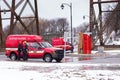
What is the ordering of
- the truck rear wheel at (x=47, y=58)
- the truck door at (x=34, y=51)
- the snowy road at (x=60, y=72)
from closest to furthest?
the snowy road at (x=60, y=72), the truck rear wheel at (x=47, y=58), the truck door at (x=34, y=51)

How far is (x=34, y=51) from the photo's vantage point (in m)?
35.4

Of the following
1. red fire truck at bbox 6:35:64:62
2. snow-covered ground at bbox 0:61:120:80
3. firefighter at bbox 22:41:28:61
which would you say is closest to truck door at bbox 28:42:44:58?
red fire truck at bbox 6:35:64:62

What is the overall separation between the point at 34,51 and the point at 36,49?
0.98ft

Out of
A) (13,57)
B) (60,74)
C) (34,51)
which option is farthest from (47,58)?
(60,74)

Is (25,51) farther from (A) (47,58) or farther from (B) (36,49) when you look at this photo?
(A) (47,58)

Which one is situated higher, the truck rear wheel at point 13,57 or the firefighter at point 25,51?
the firefighter at point 25,51

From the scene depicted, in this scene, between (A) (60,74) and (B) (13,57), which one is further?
(B) (13,57)

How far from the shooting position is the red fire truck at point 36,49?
3444cm

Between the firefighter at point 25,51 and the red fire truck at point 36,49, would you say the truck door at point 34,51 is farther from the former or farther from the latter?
the firefighter at point 25,51

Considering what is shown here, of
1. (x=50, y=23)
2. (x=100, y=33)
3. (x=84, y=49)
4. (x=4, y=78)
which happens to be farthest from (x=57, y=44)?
(x=50, y=23)

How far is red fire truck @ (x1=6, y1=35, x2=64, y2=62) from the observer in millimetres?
34438

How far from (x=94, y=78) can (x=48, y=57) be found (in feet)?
52.3

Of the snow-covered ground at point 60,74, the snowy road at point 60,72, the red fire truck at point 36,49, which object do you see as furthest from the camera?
the red fire truck at point 36,49

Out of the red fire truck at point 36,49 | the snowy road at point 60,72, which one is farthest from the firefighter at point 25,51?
the snowy road at point 60,72
